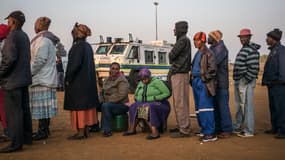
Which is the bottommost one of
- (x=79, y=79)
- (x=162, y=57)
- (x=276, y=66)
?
(x=79, y=79)

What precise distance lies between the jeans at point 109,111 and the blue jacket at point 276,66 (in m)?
2.68

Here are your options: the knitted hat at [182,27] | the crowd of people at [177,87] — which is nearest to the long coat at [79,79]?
the crowd of people at [177,87]

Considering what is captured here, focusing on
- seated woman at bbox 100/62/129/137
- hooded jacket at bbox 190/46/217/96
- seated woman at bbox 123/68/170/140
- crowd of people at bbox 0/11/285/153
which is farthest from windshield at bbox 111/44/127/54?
hooded jacket at bbox 190/46/217/96

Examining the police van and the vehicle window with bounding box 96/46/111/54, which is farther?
the vehicle window with bounding box 96/46/111/54

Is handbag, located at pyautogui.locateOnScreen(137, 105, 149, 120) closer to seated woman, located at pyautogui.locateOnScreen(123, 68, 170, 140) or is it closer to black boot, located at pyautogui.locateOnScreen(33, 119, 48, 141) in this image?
seated woman, located at pyautogui.locateOnScreen(123, 68, 170, 140)

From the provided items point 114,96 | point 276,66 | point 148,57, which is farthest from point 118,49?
point 276,66

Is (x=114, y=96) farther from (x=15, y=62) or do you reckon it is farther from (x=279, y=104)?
(x=279, y=104)

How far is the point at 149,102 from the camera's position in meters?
6.78

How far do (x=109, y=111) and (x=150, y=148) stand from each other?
5.22 feet

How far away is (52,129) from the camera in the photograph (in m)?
7.72

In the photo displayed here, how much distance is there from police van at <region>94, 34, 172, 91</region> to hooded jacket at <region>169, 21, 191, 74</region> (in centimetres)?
947

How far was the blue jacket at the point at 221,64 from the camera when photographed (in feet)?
21.2

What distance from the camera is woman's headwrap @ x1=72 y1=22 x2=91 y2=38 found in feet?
20.9

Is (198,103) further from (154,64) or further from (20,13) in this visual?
(154,64)
